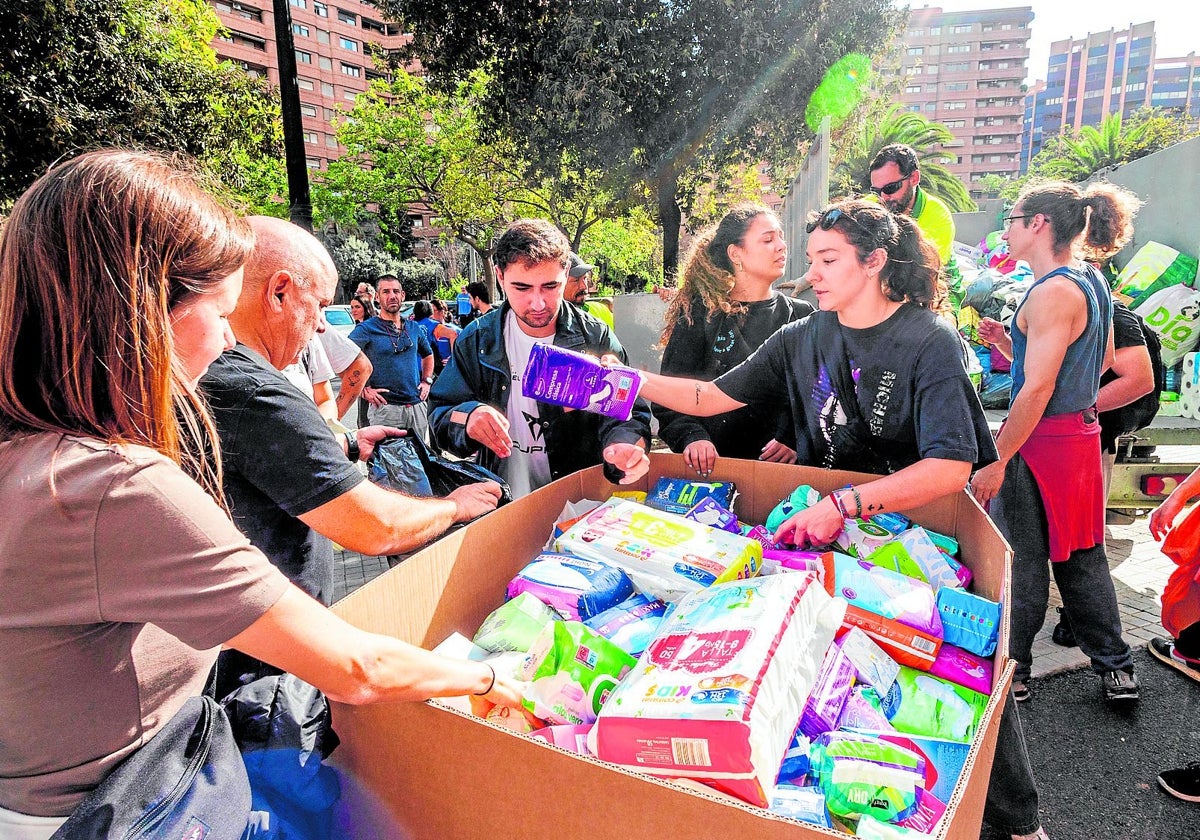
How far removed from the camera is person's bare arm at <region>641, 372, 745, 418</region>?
2.51 meters

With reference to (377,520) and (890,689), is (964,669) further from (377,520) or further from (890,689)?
(377,520)

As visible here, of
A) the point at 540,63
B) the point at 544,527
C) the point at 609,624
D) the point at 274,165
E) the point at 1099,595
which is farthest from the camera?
the point at 274,165

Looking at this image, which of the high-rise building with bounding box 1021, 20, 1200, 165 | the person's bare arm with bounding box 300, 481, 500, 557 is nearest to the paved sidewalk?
the person's bare arm with bounding box 300, 481, 500, 557

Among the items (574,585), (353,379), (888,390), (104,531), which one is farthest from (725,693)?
(353,379)

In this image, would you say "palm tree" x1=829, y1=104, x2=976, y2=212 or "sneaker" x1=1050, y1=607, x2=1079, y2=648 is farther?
"palm tree" x1=829, y1=104, x2=976, y2=212

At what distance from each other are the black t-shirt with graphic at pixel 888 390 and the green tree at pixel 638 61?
8.84 m

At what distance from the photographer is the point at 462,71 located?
1101 cm

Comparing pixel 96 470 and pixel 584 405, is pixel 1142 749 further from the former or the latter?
pixel 96 470

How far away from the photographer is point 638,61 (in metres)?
10.1

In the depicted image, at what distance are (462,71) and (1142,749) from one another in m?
11.6

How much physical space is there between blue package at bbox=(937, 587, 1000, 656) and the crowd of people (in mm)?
344

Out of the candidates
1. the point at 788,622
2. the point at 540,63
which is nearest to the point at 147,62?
the point at 540,63

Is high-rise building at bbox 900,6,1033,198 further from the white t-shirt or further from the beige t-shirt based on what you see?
the beige t-shirt

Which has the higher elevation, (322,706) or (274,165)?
(274,165)
